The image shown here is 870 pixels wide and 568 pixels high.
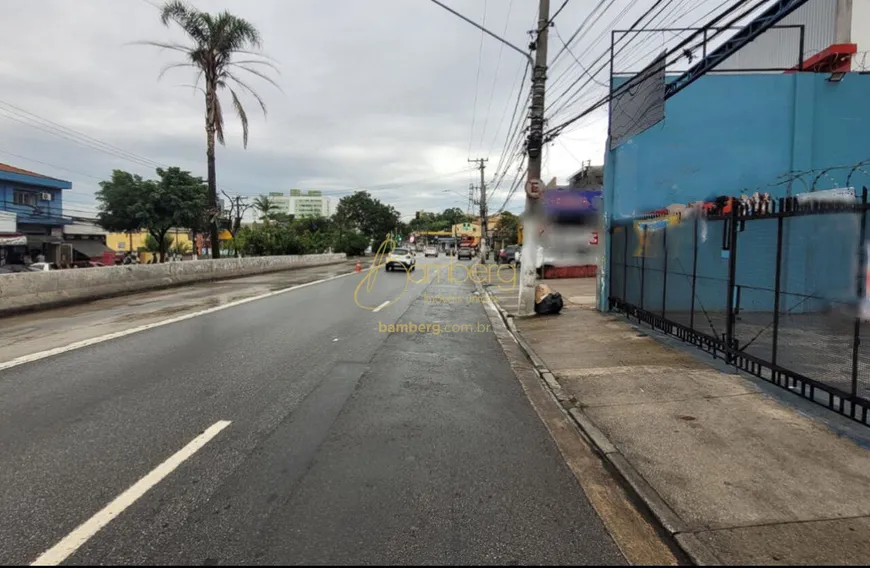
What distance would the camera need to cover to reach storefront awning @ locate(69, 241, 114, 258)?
40000 mm

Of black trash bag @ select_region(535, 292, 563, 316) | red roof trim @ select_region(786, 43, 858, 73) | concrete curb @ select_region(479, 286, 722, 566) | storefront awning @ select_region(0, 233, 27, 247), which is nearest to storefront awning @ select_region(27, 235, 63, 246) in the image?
storefront awning @ select_region(0, 233, 27, 247)

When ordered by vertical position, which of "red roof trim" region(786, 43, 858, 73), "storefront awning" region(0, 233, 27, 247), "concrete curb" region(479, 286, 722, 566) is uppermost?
"red roof trim" region(786, 43, 858, 73)

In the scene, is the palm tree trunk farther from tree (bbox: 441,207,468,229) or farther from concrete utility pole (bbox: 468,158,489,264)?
tree (bbox: 441,207,468,229)

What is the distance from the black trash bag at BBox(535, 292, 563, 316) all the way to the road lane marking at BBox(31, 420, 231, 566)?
1048cm

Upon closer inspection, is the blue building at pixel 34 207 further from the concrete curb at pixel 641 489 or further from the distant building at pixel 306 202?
the distant building at pixel 306 202

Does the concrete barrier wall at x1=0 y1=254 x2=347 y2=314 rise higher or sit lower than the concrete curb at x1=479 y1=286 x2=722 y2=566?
higher

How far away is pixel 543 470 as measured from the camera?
14.5 feet

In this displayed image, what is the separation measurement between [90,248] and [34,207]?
7.48 meters

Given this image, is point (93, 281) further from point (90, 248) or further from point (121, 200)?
point (90, 248)

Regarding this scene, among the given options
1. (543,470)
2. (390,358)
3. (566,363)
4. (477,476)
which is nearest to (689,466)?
(543,470)

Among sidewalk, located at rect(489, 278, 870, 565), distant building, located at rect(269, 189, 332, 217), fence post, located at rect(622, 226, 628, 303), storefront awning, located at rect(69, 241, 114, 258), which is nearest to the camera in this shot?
sidewalk, located at rect(489, 278, 870, 565)

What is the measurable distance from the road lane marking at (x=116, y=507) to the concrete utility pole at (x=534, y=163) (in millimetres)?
10327

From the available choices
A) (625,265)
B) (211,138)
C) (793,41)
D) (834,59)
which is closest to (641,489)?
(625,265)

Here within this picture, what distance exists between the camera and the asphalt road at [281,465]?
3189mm
